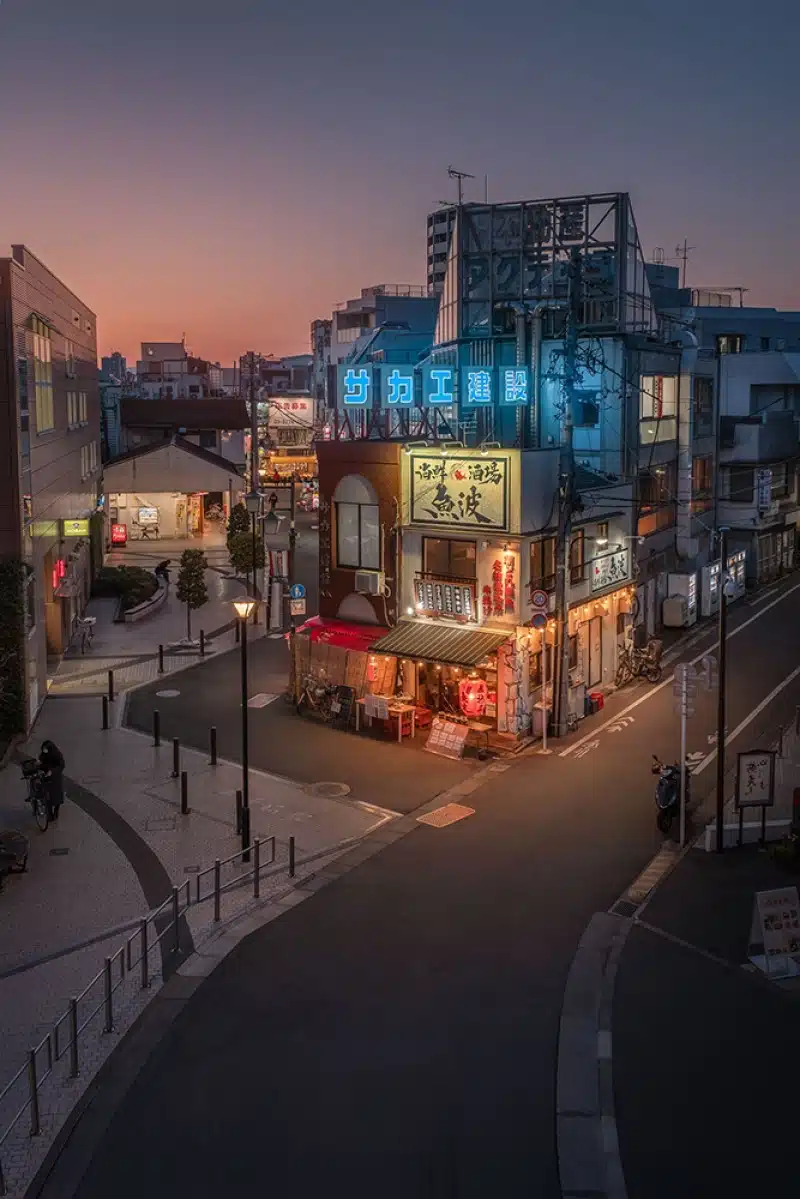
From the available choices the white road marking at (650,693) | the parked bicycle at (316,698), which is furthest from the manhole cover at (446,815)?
the parked bicycle at (316,698)

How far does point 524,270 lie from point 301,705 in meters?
20.7

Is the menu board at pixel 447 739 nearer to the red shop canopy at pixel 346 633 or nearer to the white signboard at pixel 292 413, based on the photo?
the red shop canopy at pixel 346 633

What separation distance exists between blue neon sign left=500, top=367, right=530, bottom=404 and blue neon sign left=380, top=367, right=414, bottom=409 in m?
3.11

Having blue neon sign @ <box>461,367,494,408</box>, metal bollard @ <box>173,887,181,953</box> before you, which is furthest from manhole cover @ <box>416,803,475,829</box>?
blue neon sign @ <box>461,367,494,408</box>

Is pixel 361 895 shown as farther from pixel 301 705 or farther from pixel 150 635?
pixel 150 635

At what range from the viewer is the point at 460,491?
27578 millimetres

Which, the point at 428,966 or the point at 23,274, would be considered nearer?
the point at 428,966

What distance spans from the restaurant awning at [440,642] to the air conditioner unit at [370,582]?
143 cm

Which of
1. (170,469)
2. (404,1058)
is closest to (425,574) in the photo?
(404,1058)

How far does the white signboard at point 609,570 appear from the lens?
1200 inches

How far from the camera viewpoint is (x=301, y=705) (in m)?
30.1

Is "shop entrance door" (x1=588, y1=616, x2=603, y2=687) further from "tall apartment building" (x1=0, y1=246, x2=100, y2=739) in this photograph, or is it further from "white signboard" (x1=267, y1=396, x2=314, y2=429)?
"white signboard" (x1=267, y1=396, x2=314, y2=429)

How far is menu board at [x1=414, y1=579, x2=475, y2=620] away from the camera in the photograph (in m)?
27.8

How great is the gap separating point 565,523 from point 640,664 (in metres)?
7.64
